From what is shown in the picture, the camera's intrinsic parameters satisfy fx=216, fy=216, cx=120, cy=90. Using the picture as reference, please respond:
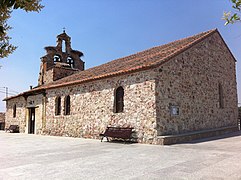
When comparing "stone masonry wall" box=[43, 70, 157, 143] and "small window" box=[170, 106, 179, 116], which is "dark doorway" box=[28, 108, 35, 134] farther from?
"small window" box=[170, 106, 179, 116]

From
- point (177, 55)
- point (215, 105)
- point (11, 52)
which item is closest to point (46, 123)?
point (177, 55)

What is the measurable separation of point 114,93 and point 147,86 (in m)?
2.29

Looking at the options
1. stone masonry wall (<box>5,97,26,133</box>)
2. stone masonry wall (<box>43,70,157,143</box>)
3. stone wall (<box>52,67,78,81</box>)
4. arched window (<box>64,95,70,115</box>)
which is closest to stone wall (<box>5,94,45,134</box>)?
stone masonry wall (<box>5,97,26,133</box>)

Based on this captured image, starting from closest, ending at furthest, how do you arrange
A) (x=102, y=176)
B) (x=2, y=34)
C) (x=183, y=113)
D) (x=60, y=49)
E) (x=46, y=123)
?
(x=2, y=34) → (x=102, y=176) → (x=183, y=113) → (x=46, y=123) → (x=60, y=49)

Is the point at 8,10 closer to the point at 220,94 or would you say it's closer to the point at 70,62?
the point at 220,94

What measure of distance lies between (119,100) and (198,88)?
4.74 meters

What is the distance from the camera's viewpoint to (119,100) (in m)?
11.5

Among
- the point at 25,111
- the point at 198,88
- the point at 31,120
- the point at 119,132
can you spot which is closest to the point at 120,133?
the point at 119,132

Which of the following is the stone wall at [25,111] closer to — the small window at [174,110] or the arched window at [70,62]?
the arched window at [70,62]

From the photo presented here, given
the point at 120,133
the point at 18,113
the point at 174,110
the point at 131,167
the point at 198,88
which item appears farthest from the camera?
the point at 18,113

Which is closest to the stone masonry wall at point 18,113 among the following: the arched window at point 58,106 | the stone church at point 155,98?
the stone church at point 155,98

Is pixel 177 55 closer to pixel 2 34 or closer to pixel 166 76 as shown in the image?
pixel 166 76

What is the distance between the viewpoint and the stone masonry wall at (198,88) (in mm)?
10102

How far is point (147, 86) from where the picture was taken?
998 centimetres
